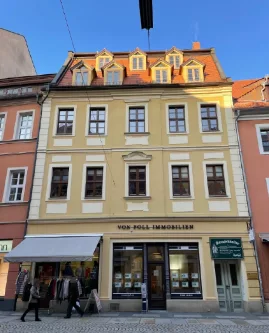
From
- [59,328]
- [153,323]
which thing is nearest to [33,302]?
[59,328]

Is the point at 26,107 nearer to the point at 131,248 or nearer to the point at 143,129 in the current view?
the point at 143,129

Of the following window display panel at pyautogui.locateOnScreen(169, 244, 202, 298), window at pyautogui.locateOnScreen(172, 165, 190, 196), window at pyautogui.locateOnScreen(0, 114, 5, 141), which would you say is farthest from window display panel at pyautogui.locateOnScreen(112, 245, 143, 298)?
window at pyautogui.locateOnScreen(0, 114, 5, 141)

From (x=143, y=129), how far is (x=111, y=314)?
9.22m

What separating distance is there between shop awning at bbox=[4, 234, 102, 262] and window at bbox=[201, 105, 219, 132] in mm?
8129

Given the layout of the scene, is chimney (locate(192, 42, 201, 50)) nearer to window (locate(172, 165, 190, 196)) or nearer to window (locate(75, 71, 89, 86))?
window (locate(75, 71, 89, 86))

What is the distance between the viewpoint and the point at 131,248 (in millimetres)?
13078

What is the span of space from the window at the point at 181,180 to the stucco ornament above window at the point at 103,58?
8.78 metres

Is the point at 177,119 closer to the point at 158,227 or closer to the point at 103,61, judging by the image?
the point at 158,227

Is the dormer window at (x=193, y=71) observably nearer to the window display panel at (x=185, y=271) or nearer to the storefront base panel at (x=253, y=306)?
the window display panel at (x=185, y=271)

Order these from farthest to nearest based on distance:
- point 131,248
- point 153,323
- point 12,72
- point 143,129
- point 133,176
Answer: point 12,72 → point 143,129 → point 133,176 → point 131,248 → point 153,323

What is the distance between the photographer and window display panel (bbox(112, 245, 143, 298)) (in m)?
12.5

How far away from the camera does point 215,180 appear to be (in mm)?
13961

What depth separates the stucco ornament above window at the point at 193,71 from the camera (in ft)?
53.6

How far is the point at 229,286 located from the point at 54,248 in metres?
8.07
